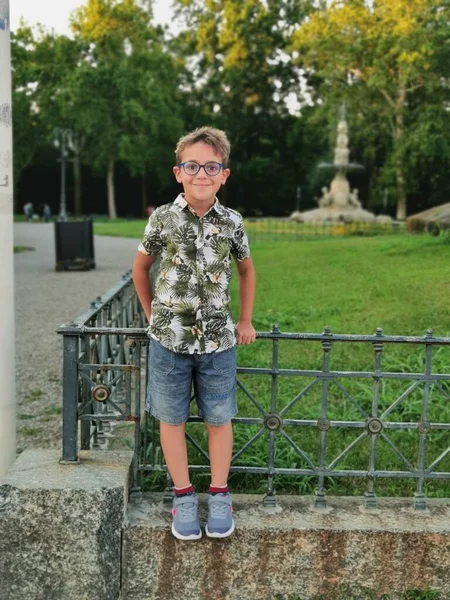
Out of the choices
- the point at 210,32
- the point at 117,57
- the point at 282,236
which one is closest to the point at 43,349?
the point at 282,236

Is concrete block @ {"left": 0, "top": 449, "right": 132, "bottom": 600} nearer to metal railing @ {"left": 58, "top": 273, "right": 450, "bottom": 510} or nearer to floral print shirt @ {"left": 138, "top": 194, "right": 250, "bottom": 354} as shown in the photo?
metal railing @ {"left": 58, "top": 273, "right": 450, "bottom": 510}

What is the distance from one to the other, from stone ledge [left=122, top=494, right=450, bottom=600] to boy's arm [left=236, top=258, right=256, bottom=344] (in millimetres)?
761

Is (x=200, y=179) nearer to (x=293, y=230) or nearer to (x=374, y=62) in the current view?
(x=293, y=230)

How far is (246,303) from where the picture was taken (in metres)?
2.78

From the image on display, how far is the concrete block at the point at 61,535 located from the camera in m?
2.64

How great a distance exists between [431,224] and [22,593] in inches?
259

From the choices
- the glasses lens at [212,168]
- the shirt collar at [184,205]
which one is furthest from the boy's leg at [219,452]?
the glasses lens at [212,168]

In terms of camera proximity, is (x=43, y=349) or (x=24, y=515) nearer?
(x=24, y=515)

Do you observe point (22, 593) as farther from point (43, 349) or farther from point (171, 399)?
point (43, 349)

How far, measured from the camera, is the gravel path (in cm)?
471

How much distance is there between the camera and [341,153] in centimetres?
3177

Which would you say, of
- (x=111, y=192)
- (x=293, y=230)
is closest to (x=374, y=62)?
(x=293, y=230)

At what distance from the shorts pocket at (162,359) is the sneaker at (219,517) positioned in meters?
0.56

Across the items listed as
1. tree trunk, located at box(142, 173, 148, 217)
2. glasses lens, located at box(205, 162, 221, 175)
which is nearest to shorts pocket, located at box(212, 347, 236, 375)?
glasses lens, located at box(205, 162, 221, 175)
